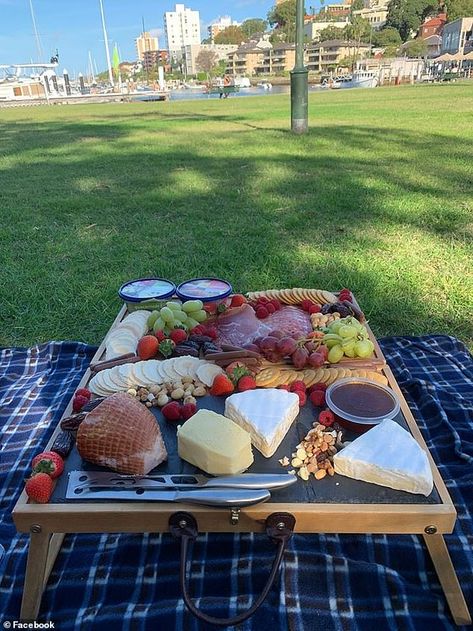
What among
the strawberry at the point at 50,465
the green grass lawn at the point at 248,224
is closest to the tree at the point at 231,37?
the green grass lawn at the point at 248,224

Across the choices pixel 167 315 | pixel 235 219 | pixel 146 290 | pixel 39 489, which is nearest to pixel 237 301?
pixel 167 315

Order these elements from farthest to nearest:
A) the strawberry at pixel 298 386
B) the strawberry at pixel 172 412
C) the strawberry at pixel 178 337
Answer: the strawberry at pixel 178 337, the strawberry at pixel 298 386, the strawberry at pixel 172 412

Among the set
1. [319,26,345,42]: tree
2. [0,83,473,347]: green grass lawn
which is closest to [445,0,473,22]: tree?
[319,26,345,42]: tree

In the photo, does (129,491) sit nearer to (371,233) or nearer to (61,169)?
(371,233)

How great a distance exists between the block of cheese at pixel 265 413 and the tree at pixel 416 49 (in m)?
91.4

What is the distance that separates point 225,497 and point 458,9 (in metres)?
108

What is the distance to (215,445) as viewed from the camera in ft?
5.81

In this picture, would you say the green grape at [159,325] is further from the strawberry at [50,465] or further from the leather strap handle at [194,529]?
the leather strap handle at [194,529]

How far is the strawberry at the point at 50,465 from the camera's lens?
178cm

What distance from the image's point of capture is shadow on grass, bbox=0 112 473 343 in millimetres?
4547

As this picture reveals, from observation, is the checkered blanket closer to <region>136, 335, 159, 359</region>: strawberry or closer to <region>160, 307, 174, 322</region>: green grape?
<region>136, 335, 159, 359</region>: strawberry

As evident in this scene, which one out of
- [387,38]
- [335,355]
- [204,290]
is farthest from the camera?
[387,38]

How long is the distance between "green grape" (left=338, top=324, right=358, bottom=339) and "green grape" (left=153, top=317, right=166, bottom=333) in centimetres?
96

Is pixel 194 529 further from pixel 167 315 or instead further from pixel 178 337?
pixel 167 315
